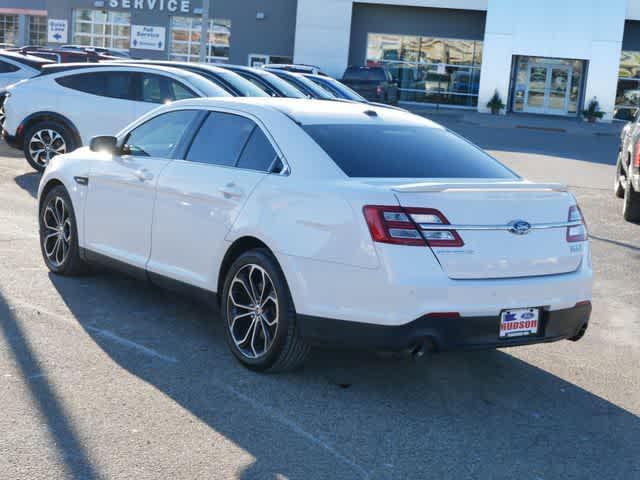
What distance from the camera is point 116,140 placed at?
7.23 meters

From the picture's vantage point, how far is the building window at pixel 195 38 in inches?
1886

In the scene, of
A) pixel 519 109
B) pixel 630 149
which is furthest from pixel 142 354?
pixel 519 109

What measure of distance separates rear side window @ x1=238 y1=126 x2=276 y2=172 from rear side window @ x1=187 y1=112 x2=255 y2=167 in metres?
0.06

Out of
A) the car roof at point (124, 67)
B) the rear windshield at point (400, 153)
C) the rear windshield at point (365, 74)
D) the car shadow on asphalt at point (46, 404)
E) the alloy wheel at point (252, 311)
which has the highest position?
the rear windshield at point (365, 74)

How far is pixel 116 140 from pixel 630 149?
9.34 meters

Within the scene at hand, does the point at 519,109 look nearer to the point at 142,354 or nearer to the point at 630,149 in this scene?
the point at 630,149

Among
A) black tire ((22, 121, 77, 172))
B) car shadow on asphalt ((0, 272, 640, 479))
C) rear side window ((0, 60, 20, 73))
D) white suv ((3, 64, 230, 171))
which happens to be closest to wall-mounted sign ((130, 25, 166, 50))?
rear side window ((0, 60, 20, 73))

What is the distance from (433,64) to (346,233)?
42.7 metres

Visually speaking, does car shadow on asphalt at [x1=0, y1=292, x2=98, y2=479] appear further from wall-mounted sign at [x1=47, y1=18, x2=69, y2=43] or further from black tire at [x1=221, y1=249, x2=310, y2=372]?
wall-mounted sign at [x1=47, y1=18, x2=69, y2=43]

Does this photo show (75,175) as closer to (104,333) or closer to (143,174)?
(143,174)

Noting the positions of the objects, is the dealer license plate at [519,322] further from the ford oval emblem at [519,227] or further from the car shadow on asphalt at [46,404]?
the car shadow on asphalt at [46,404]

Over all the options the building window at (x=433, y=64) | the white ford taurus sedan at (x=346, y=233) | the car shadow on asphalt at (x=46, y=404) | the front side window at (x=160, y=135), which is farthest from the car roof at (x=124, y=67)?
the building window at (x=433, y=64)

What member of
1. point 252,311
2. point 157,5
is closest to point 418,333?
point 252,311

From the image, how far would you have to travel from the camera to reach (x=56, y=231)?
790 centimetres
